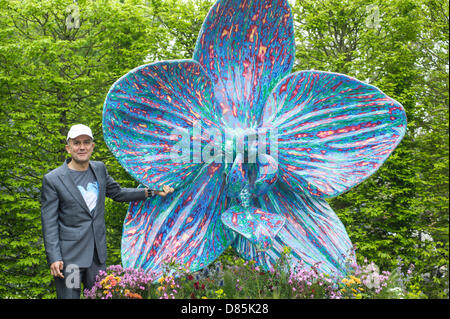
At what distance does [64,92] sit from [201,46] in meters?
3.33

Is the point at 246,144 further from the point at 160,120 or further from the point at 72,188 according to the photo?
the point at 72,188

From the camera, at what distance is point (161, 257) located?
14.8 ft

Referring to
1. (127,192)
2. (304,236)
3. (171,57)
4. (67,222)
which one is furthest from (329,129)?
(171,57)

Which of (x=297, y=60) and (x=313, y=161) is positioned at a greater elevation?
(x=297, y=60)

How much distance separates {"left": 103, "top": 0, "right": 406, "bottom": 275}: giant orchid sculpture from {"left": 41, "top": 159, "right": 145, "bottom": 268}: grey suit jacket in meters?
0.68

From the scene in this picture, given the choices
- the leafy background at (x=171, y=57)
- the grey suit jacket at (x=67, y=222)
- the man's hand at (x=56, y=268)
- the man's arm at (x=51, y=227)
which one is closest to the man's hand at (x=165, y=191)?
the grey suit jacket at (x=67, y=222)

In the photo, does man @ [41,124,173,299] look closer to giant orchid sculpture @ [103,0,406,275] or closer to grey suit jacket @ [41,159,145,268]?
grey suit jacket @ [41,159,145,268]

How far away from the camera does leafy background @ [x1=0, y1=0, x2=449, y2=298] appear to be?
6730mm

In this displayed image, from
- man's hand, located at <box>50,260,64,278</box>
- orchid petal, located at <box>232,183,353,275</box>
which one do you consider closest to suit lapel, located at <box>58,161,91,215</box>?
man's hand, located at <box>50,260,64,278</box>

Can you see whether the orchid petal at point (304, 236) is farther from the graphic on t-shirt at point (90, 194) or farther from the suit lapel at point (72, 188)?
the suit lapel at point (72, 188)

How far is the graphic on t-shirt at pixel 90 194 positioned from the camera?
3820 mm

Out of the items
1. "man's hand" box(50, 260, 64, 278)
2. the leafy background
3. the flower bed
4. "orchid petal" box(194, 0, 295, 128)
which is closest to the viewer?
"man's hand" box(50, 260, 64, 278)

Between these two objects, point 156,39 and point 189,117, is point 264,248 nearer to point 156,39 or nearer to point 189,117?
point 189,117
